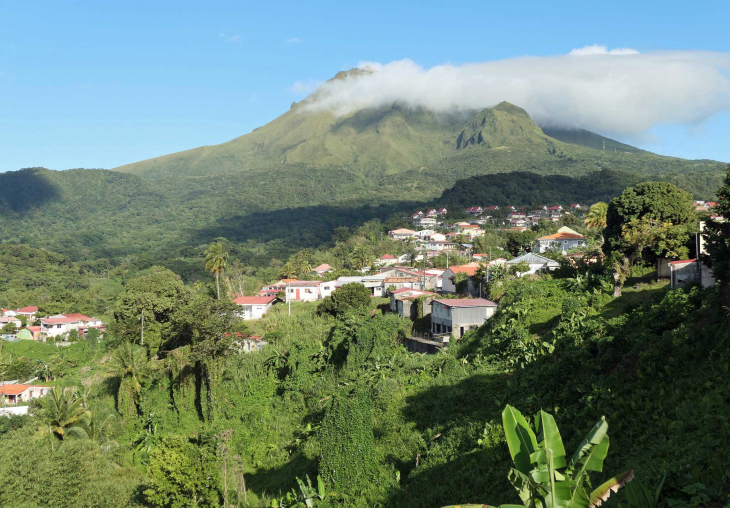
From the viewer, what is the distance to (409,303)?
31.1 meters

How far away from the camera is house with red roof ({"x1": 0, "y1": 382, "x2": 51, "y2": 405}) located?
128 ft

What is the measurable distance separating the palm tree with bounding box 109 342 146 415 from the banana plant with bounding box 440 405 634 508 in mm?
26622

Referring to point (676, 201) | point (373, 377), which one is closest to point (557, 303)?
point (373, 377)

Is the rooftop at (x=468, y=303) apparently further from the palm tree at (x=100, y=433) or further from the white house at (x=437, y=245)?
the white house at (x=437, y=245)

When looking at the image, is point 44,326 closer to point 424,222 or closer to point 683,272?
point 683,272

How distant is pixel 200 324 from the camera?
30.9m

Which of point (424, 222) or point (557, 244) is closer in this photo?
point (557, 244)

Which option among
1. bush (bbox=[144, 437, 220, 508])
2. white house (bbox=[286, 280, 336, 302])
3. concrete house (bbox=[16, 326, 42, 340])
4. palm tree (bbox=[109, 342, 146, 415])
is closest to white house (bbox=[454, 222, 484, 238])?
white house (bbox=[286, 280, 336, 302])

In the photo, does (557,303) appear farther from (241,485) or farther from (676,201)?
(241,485)

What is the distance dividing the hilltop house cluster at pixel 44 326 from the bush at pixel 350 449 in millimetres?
47776

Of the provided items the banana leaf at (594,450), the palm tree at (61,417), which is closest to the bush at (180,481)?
the palm tree at (61,417)

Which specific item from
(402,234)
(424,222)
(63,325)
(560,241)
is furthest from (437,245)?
(63,325)

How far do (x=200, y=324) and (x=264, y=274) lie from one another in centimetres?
5237

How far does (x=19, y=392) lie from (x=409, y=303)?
28377 mm
